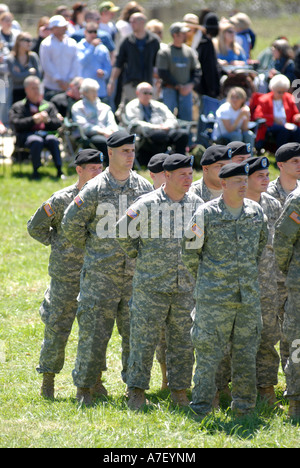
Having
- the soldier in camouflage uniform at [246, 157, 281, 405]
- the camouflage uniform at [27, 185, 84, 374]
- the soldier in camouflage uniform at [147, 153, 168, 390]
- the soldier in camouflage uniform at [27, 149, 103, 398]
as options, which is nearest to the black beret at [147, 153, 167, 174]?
the soldier in camouflage uniform at [147, 153, 168, 390]

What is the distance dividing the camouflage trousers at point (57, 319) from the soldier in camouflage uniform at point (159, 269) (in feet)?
2.73

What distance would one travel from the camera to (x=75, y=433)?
20.2ft

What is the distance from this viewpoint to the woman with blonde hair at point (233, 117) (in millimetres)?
13656

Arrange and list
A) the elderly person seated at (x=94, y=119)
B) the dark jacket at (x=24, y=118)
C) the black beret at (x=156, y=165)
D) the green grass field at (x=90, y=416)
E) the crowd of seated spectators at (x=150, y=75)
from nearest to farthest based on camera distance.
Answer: the green grass field at (x=90, y=416) < the black beret at (x=156, y=165) < the elderly person seated at (x=94, y=119) < the crowd of seated spectators at (x=150, y=75) < the dark jacket at (x=24, y=118)

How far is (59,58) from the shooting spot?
1503 centimetres

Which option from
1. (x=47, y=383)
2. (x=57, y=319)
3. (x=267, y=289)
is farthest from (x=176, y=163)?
(x=47, y=383)

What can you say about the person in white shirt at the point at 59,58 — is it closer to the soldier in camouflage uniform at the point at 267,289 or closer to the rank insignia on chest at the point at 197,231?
the soldier in camouflage uniform at the point at 267,289

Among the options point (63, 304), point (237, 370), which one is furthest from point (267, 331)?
point (63, 304)

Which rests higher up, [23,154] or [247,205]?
[247,205]

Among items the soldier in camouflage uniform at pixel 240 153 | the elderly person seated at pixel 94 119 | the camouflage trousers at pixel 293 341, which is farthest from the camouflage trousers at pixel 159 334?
the elderly person seated at pixel 94 119

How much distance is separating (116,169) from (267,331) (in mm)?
1868

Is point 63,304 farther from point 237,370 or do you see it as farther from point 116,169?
point 237,370

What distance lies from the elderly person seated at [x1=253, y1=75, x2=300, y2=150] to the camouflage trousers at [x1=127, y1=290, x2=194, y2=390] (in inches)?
321

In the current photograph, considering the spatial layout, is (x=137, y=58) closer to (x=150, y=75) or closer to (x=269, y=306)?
(x=150, y=75)
